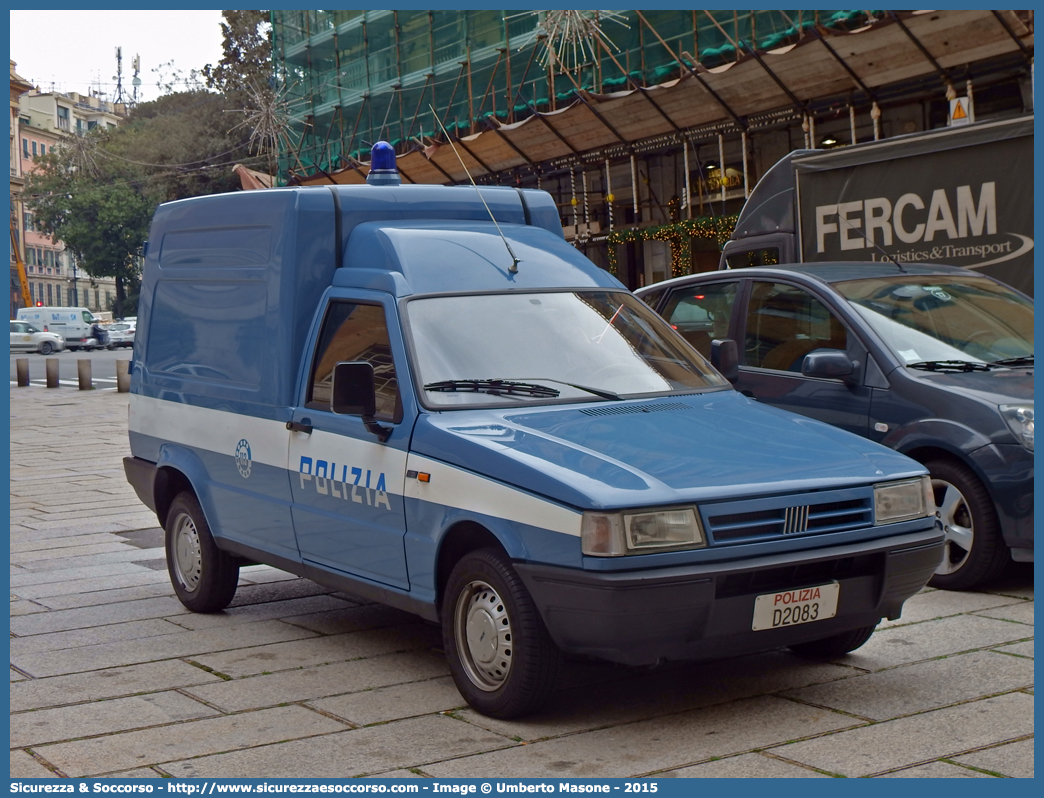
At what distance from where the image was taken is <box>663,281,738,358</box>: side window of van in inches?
337

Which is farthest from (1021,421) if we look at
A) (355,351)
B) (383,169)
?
(383,169)

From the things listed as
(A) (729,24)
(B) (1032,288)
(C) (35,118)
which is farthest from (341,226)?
(C) (35,118)

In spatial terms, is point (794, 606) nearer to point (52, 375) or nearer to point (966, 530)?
A: point (966, 530)

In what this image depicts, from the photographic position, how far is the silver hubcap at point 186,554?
705cm

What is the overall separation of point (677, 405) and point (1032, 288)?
4986 millimetres

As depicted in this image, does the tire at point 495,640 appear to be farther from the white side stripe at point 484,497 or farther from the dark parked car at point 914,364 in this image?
the dark parked car at point 914,364

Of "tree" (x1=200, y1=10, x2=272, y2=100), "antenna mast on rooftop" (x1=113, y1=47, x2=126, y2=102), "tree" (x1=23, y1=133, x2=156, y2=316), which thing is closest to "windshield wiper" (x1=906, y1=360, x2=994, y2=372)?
"tree" (x1=200, y1=10, x2=272, y2=100)

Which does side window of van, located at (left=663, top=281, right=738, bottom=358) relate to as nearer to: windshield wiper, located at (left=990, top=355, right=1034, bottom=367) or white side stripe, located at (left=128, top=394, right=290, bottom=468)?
windshield wiper, located at (left=990, top=355, right=1034, bottom=367)

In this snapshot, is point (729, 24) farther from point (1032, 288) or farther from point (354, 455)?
point (354, 455)

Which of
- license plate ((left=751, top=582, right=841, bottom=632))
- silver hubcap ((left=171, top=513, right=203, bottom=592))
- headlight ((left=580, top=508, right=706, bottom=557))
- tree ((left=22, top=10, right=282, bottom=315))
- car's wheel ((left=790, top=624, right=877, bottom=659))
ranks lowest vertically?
car's wheel ((left=790, top=624, right=877, bottom=659))

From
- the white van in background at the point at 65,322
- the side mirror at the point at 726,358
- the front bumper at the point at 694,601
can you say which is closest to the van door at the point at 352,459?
the front bumper at the point at 694,601

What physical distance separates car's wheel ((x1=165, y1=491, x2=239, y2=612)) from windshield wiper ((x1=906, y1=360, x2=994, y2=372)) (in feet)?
12.6

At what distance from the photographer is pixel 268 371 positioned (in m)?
6.37

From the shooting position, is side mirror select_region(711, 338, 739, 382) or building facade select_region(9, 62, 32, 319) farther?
building facade select_region(9, 62, 32, 319)
